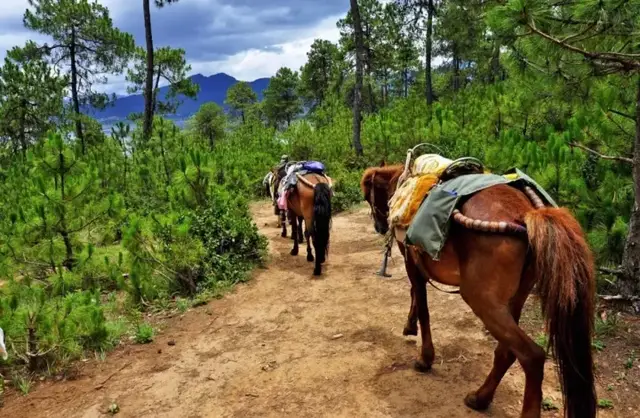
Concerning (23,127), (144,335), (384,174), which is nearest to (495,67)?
(384,174)

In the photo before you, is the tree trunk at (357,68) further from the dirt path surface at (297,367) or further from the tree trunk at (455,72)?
the tree trunk at (455,72)

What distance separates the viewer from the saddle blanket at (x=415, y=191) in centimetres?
322

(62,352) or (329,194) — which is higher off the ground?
(329,194)

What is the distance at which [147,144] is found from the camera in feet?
34.9

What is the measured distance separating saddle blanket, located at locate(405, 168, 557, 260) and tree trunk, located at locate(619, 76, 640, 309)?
1.36 m

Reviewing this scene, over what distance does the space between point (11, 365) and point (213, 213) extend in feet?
10.4

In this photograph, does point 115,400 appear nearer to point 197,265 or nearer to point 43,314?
point 43,314

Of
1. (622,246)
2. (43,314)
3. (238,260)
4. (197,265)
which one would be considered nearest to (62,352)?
(43,314)

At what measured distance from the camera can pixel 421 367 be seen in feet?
11.4

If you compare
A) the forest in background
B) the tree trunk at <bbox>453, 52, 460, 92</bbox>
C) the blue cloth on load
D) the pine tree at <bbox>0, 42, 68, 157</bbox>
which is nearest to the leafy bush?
the forest in background

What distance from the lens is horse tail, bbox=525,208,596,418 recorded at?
225cm

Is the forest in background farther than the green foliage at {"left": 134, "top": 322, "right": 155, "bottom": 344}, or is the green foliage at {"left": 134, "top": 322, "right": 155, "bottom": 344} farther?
the green foliage at {"left": 134, "top": 322, "right": 155, "bottom": 344}

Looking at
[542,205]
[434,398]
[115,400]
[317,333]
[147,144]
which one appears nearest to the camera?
[542,205]

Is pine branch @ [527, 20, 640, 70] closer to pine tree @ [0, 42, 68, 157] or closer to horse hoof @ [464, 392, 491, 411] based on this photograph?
horse hoof @ [464, 392, 491, 411]
